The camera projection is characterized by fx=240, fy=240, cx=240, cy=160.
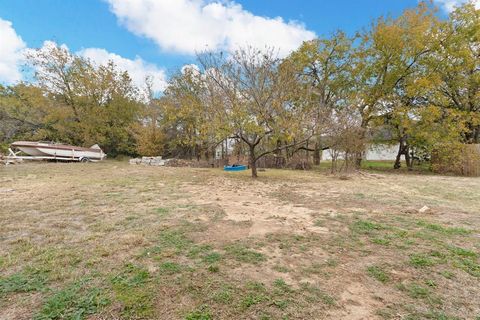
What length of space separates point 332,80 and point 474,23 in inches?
259

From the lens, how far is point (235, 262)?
2182 millimetres

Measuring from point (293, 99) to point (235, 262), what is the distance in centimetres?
761

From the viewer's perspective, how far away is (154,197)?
496cm

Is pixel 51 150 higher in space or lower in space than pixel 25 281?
higher

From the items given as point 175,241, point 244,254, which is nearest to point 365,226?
point 244,254

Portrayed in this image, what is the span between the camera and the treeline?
807 cm

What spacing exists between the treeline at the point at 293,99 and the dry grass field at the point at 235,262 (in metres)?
4.21

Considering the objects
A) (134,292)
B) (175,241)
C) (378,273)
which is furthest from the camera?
(175,241)

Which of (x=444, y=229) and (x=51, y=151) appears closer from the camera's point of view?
(x=444, y=229)

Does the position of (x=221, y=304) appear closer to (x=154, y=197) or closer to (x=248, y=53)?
(x=154, y=197)

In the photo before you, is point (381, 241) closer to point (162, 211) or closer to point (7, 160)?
point (162, 211)

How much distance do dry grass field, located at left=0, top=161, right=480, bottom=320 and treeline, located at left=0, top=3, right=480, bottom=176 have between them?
4.21 meters

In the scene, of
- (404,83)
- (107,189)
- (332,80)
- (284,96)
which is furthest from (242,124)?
(404,83)

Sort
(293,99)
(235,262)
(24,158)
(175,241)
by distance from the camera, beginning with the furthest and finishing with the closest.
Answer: (24,158)
(293,99)
(175,241)
(235,262)
